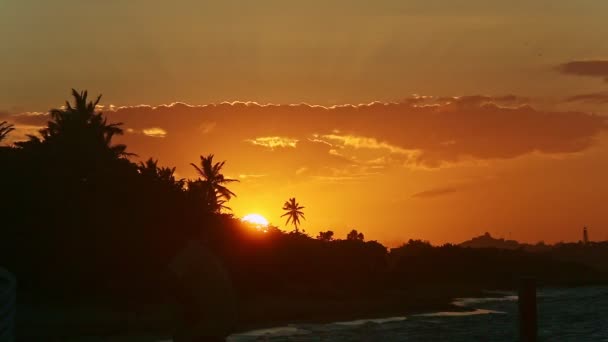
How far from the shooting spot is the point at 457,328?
119 ft

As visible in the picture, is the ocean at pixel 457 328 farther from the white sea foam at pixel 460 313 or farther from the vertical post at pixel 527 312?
the vertical post at pixel 527 312

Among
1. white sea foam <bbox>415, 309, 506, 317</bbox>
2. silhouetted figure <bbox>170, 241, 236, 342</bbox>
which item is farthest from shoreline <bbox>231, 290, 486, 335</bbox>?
silhouetted figure <bbox>170, 241, 236, 342</bbox>

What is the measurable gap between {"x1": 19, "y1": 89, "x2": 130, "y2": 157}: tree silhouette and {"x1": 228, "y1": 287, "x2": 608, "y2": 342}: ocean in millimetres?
19815

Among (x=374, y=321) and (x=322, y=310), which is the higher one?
(x=322, y=310)

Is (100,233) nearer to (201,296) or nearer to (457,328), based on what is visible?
(457,328)

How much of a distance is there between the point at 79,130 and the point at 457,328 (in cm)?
2846

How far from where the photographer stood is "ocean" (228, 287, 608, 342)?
31.8 metres

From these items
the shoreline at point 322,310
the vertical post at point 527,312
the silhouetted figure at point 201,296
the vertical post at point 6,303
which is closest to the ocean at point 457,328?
the shoreline at point 322,310

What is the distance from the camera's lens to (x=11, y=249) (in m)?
44.2

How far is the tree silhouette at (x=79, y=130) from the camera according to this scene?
5291 cm

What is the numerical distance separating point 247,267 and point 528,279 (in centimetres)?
4508

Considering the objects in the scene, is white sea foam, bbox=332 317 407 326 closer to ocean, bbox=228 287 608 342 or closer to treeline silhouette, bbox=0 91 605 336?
ocean, bbox=228 287 608 342

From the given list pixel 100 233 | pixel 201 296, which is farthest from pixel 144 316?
pixel 201 296

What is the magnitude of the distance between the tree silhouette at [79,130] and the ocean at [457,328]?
19815mm
